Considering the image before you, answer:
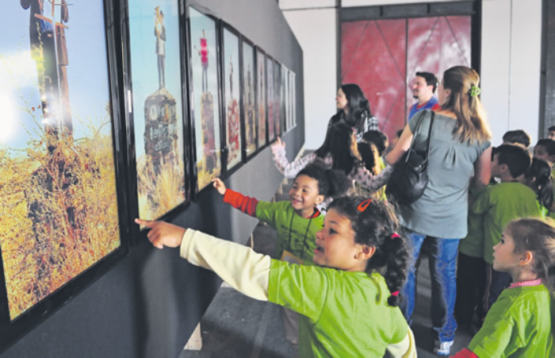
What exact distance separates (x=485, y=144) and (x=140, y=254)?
2.19m

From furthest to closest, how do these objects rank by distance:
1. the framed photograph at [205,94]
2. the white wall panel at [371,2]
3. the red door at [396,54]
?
the red door at [396,54], the white wall panel at [371,2], the framed photograph at [205,94]

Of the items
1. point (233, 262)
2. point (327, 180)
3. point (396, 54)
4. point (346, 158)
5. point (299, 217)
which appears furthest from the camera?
point (396, 54)

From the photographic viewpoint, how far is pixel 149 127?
1948mm

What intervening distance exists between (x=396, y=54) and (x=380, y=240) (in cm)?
1259

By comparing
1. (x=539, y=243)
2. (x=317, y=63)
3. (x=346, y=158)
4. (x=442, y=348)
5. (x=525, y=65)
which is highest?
(x=317, y=63)

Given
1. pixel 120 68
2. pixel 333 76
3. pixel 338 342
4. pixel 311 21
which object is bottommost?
pixel 338 342

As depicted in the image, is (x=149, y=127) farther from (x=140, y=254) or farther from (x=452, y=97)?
(x=452, y=97)

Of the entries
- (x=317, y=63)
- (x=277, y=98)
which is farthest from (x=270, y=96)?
(x=317, y=63)

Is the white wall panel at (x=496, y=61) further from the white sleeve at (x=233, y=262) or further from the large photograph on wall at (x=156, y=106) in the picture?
the white sleeve at (x=233, y=262)

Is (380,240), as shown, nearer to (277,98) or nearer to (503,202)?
(503,202)

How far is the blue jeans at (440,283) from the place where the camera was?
315 centimetres

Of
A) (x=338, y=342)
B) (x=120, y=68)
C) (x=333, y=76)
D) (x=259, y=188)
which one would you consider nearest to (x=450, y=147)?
(x=338, y=342)

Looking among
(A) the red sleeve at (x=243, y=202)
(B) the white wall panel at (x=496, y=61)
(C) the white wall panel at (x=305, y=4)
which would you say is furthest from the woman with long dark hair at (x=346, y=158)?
(B) the white wall panel at (x=496, y=61)

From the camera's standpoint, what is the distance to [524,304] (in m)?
1.88
